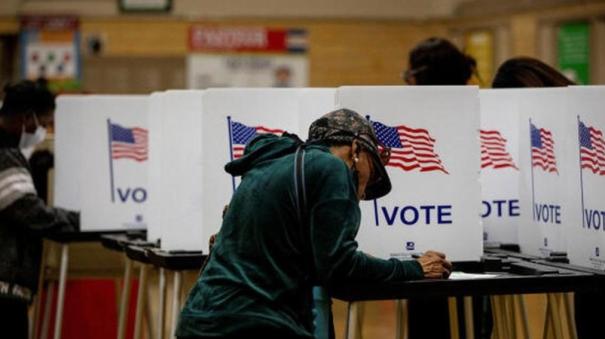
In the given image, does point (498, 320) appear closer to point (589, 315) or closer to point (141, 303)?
point (589, 315)

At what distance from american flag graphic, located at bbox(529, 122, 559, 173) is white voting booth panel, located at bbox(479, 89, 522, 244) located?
31 centimetres

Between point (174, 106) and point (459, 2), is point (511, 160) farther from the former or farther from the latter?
point (459, 2)

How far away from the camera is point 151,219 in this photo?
5047mm

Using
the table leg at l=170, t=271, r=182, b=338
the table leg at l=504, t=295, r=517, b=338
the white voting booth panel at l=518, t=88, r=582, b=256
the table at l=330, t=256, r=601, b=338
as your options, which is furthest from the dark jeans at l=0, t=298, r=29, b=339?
the white voting booth panel at l=518, t=88, r=582, b=256

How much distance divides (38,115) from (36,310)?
130 centimetres

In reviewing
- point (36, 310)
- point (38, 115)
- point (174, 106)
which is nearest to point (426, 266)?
point (174, 106)

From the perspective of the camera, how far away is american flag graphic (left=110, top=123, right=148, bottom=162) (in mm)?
5684

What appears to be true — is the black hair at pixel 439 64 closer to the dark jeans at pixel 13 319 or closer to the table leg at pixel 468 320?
the table leg at pixel 468 320

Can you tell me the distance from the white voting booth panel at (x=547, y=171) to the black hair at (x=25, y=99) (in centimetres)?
232

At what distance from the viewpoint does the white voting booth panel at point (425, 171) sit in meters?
3.88

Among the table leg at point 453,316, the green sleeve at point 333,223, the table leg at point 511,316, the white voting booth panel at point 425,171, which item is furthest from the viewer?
the table leg at point 511,316

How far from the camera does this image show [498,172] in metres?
4.65

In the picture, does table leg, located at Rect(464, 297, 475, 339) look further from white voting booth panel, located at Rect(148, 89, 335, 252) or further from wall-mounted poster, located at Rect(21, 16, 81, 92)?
wall-mounted poster, located at Rect(21, 16, 81, 92)

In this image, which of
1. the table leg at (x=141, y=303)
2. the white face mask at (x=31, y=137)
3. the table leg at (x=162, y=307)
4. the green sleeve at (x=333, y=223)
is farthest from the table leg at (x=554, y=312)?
the white face mask at (x=31, y=137)
